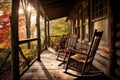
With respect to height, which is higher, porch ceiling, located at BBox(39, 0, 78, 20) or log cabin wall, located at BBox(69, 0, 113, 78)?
porch ceiling, located at BBox(39, 0, 78, 20)

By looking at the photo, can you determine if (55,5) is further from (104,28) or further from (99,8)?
(104,28)

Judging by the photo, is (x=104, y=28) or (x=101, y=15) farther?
(x=101, y=15)

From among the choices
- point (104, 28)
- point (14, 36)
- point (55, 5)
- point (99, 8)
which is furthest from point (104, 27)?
point (55, 5)

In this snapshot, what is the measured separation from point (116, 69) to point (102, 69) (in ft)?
2.71

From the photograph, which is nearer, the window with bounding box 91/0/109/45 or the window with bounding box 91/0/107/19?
the window with bounding box 91/0/109/45

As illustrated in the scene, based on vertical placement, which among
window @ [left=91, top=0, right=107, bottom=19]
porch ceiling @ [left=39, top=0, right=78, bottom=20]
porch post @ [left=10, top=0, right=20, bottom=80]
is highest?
porch ceiling @ [left=39, top=0, right=78, bottom=20]

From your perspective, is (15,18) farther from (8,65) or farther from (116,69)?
(8,65)

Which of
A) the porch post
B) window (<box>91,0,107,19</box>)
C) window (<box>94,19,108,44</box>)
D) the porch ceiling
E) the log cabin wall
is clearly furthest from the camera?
the porch ceiling

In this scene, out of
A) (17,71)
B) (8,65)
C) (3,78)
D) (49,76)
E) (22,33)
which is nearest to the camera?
(17,71)

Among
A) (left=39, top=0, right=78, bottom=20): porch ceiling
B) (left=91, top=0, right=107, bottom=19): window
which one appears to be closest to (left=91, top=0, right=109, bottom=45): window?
(left=91, top=0, right=107, bottom=19): window

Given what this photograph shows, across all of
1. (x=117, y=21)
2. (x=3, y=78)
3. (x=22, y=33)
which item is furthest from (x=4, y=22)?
(x=117, y=21)

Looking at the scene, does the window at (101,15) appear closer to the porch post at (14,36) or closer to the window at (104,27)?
the window at (104,27)

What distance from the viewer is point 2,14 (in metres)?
11.3

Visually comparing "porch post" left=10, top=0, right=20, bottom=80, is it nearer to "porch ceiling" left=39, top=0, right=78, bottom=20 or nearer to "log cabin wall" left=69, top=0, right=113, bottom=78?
"log cabin wall" left=69, top=0, right=113, bottom=78
